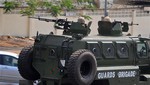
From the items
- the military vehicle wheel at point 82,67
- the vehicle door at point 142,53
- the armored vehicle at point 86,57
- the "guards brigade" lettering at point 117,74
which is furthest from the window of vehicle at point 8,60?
the military vehicle wheel at point 82,67

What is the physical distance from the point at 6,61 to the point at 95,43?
6.32m

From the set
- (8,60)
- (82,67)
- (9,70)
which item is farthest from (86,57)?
(8,60)

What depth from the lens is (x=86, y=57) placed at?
10367 mm

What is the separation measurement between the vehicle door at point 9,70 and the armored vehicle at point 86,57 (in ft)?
16.4

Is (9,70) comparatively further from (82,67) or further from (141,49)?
(82,67)

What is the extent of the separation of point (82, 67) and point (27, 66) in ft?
4.57

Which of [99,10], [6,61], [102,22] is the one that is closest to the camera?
[102,22]

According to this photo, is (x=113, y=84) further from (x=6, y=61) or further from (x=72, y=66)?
(x=6, y=61)

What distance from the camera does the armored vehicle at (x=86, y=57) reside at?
1044 cm

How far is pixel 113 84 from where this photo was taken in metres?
11.2

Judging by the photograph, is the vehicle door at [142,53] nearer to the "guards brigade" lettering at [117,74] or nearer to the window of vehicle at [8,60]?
the "guards brigade" lettering at [117,74]

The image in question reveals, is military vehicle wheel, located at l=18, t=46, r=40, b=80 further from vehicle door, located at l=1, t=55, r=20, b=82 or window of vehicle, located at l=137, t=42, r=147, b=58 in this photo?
vehicle door, located at l=1, t=55, r=20, b=82

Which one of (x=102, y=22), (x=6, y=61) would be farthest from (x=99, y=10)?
(x=102, y=22)

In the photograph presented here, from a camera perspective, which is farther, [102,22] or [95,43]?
[102,22]
